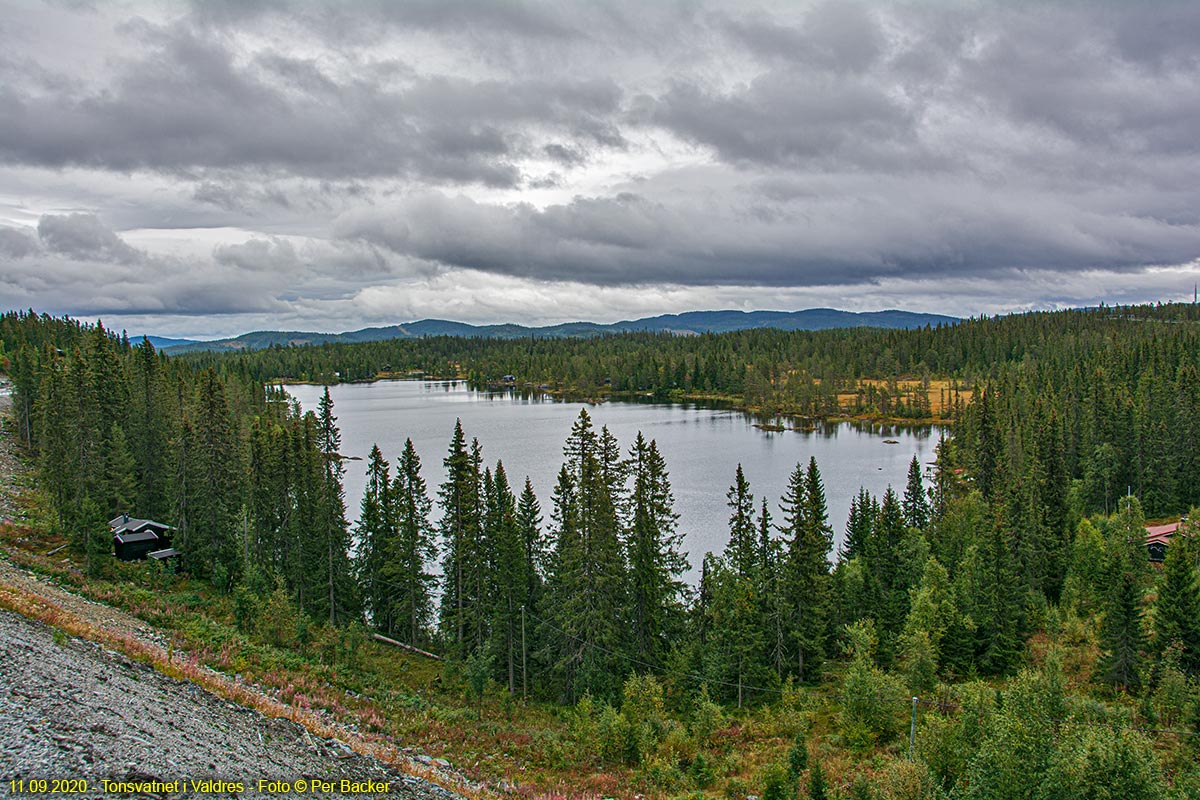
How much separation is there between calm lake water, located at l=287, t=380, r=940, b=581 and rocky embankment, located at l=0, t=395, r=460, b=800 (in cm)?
3820

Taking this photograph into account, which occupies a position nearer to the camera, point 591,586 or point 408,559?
point 591,586

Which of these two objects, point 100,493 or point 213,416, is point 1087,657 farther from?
point 100,493

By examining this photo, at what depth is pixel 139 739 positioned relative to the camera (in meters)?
13.7

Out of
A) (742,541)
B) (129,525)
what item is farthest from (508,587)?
(129,525)

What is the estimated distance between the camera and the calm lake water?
2908 inches

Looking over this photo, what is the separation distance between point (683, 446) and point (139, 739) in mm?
96494

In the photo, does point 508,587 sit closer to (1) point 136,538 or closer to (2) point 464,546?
(2) point 464,546

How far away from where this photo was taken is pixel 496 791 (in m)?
18.9

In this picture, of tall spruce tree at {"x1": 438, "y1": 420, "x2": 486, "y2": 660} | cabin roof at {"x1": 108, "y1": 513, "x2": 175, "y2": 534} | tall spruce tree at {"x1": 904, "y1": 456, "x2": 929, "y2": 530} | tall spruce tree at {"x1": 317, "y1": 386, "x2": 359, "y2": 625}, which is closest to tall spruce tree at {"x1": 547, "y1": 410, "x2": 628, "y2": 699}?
tall spruce tree at {"x1": 438, "y1": 420, "x2": 486, "y2": 660}

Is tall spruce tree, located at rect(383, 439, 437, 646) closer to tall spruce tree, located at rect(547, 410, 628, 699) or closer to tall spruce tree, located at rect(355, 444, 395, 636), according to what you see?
tall spruce tree, located at rect(355, 444, 395, 636)

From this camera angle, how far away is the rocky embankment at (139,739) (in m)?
12.0

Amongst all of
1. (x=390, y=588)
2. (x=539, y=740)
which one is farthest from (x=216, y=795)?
(x=390, y=588)

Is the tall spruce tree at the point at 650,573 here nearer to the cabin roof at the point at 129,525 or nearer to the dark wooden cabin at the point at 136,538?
the dark wooden cabin at the point at 136,538

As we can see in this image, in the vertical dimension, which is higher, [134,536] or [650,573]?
[134,536]
